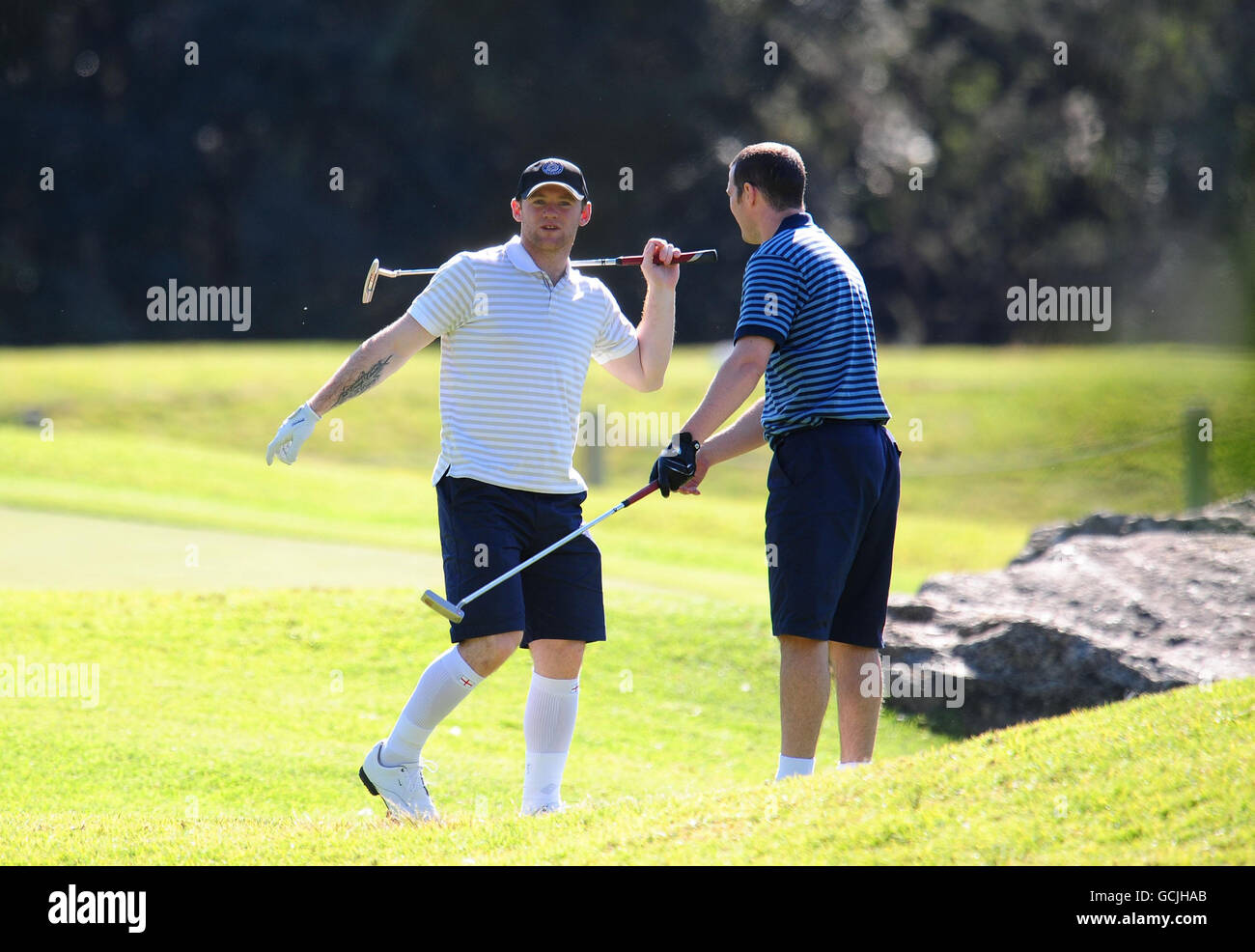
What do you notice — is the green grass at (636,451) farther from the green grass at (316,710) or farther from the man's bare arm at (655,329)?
the man's bare arm at (655,329)

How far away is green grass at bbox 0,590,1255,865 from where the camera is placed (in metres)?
4.04

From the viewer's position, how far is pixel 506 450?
508 cm

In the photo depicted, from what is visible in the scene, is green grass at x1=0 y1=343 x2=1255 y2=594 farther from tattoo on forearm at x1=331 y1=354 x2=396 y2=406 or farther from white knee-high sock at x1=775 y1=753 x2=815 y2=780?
tattoo on forearm at x1=331 y1=354 x2=396 y2=406

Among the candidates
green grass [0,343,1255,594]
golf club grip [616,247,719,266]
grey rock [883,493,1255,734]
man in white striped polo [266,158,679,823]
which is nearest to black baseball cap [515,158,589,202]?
man in white striped polo [266,158,679,823]

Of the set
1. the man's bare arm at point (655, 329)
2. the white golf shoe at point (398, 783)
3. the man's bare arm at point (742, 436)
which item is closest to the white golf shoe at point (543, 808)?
the white golf shoe at point (398, 783)

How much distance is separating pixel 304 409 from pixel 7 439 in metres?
10.8

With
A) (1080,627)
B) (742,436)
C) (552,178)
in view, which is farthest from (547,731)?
(1080,627)

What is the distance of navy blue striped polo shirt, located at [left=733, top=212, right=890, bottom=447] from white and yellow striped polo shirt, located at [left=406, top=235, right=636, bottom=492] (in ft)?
2.12

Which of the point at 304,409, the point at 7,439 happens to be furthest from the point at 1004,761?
the point at 7,439

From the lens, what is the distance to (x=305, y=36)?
34219 millimetres
